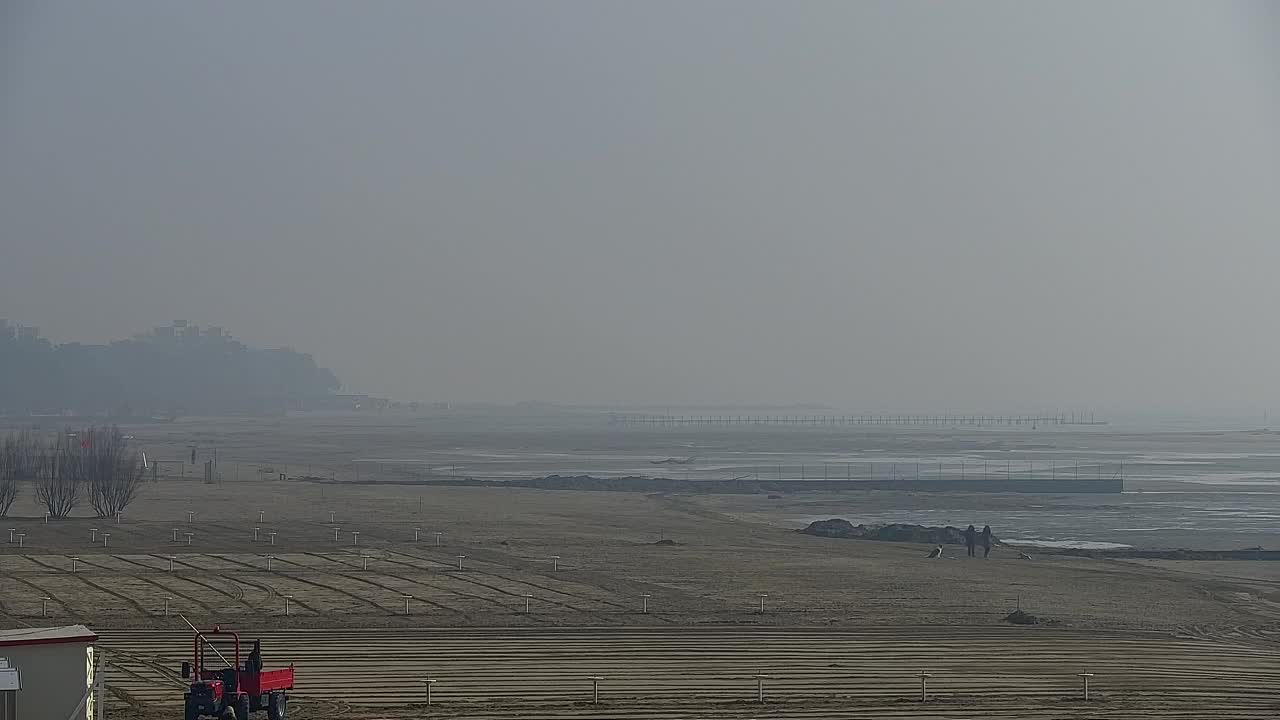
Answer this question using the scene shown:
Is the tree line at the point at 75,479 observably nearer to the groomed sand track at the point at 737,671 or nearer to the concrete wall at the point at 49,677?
the groomed sand track at the point at 737,671

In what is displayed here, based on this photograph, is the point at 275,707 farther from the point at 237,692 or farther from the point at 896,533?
the point at 896,533

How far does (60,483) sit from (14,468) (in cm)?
861

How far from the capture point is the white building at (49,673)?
792 inches

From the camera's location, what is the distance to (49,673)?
20266mm

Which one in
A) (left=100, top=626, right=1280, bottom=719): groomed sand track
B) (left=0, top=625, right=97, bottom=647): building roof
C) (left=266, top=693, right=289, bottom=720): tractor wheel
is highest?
(left=0, top=625, right=97, bottom=647): building roof

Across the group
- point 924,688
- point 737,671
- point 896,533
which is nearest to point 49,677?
point 737,671

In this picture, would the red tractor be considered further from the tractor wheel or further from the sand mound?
the sand mound

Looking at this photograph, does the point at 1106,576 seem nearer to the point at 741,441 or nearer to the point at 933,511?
the point at 933,511

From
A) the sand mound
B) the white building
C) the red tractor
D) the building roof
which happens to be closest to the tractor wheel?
the red tractor

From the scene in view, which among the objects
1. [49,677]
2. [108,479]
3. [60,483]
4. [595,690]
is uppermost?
[108,479]

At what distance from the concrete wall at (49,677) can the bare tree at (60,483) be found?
44067 mm

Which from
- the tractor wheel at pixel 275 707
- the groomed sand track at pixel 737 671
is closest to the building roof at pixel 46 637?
the groomed sand track at pixel 737 671

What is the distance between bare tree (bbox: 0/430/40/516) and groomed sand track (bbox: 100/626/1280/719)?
116 ft

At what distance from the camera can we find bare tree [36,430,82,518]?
6197 cm
